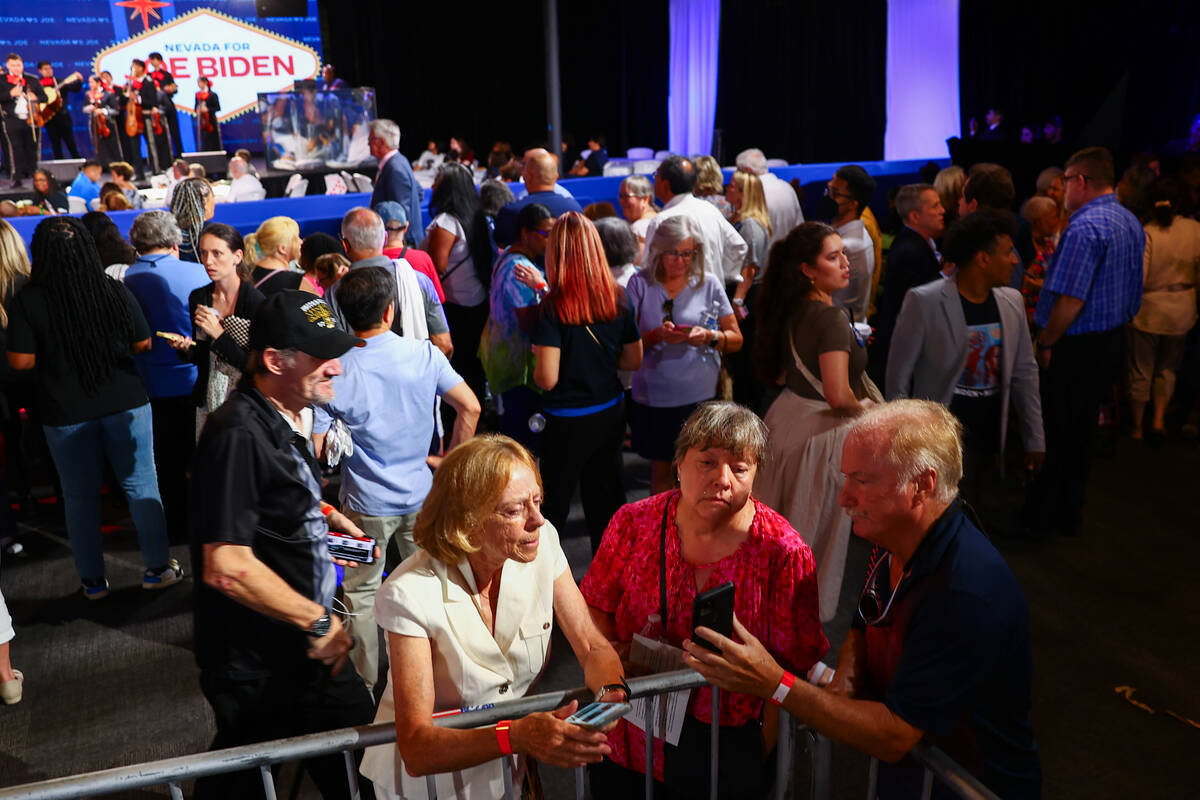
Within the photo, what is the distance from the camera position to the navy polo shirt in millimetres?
1471

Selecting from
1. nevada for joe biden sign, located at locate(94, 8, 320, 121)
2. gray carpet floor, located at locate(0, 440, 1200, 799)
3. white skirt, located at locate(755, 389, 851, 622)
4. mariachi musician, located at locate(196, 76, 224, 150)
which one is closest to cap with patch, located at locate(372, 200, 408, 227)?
gray carpet floor, located at locate(0, 440, 1200, 799)

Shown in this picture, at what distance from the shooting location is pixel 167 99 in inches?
570

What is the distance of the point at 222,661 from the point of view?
1927mm

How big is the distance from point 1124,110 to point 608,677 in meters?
11.0

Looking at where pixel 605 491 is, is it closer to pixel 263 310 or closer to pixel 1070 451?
pixel 263 310

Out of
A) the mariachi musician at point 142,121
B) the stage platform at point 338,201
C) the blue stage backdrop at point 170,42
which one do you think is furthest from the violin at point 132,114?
the stage platform at point 338,201

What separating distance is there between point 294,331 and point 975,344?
95.9 inches

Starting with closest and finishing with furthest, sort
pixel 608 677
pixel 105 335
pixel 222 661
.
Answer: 1. pixel 608 677
2. pixel 222 661
3. pixel 105 335

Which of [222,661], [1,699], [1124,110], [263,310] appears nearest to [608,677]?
[222,661]

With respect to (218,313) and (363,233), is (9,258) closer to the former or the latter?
(218,313)

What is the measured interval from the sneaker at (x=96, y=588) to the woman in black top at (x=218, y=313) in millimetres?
872

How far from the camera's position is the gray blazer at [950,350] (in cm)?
326

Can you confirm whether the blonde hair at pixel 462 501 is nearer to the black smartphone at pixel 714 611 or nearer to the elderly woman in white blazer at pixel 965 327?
the black smartphone at pixel 714 611

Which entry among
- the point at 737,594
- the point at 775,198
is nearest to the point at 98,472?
the point at 737,594
